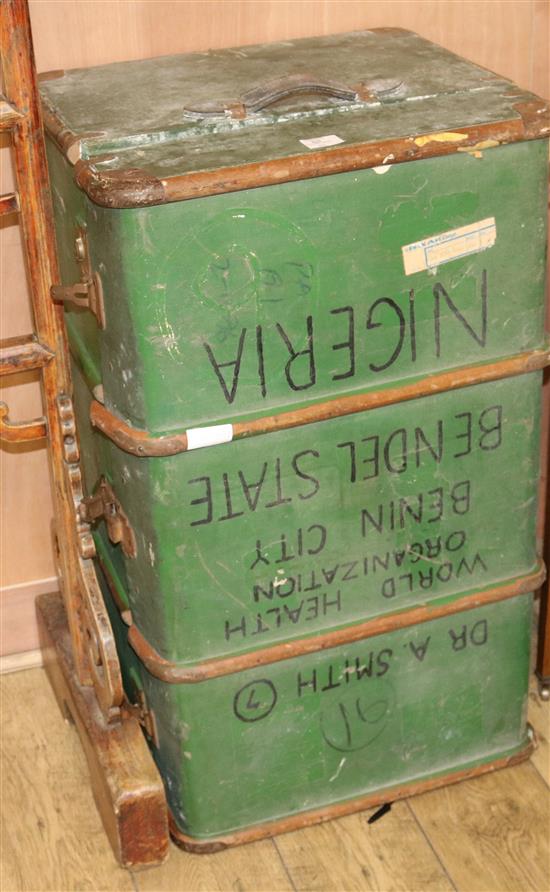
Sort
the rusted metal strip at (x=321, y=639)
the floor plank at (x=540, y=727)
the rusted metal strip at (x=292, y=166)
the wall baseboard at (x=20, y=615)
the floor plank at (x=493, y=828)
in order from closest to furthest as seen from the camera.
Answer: the rusted metal strip at (x=292, y=166)
the rusted metal strip at (x=321, y=639)
the floor plank at (x=493, y=828)
the floor plank at (x=540, y=727)
the wall baseboard at (x=20, y=615)

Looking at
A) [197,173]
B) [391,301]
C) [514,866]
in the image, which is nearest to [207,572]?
[391,301]

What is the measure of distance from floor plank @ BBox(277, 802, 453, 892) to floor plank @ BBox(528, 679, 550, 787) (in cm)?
25

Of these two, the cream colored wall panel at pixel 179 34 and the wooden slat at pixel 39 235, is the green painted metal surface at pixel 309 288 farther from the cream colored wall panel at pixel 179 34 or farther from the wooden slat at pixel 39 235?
the cream colored wall panel at pixel 179 34

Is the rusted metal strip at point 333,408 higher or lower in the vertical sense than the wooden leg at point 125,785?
higher

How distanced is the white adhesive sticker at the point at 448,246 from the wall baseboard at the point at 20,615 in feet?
3.52

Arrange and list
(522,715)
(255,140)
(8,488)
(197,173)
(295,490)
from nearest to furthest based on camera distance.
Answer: (197,173), (255,140), (295,490), (522,715), (8,488)

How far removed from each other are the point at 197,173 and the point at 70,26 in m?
0.59

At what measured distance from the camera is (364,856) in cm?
211

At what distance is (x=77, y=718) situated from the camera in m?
2.24

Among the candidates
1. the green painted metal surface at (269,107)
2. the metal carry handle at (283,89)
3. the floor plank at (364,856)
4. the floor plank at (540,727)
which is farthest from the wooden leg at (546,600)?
the metal carry handle at (283,89)

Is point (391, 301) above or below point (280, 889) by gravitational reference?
above

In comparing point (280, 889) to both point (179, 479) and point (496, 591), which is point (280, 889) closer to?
point (496, 591)

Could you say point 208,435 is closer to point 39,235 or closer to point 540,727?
point 39,235

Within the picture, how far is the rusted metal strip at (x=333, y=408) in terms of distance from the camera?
1752mm
